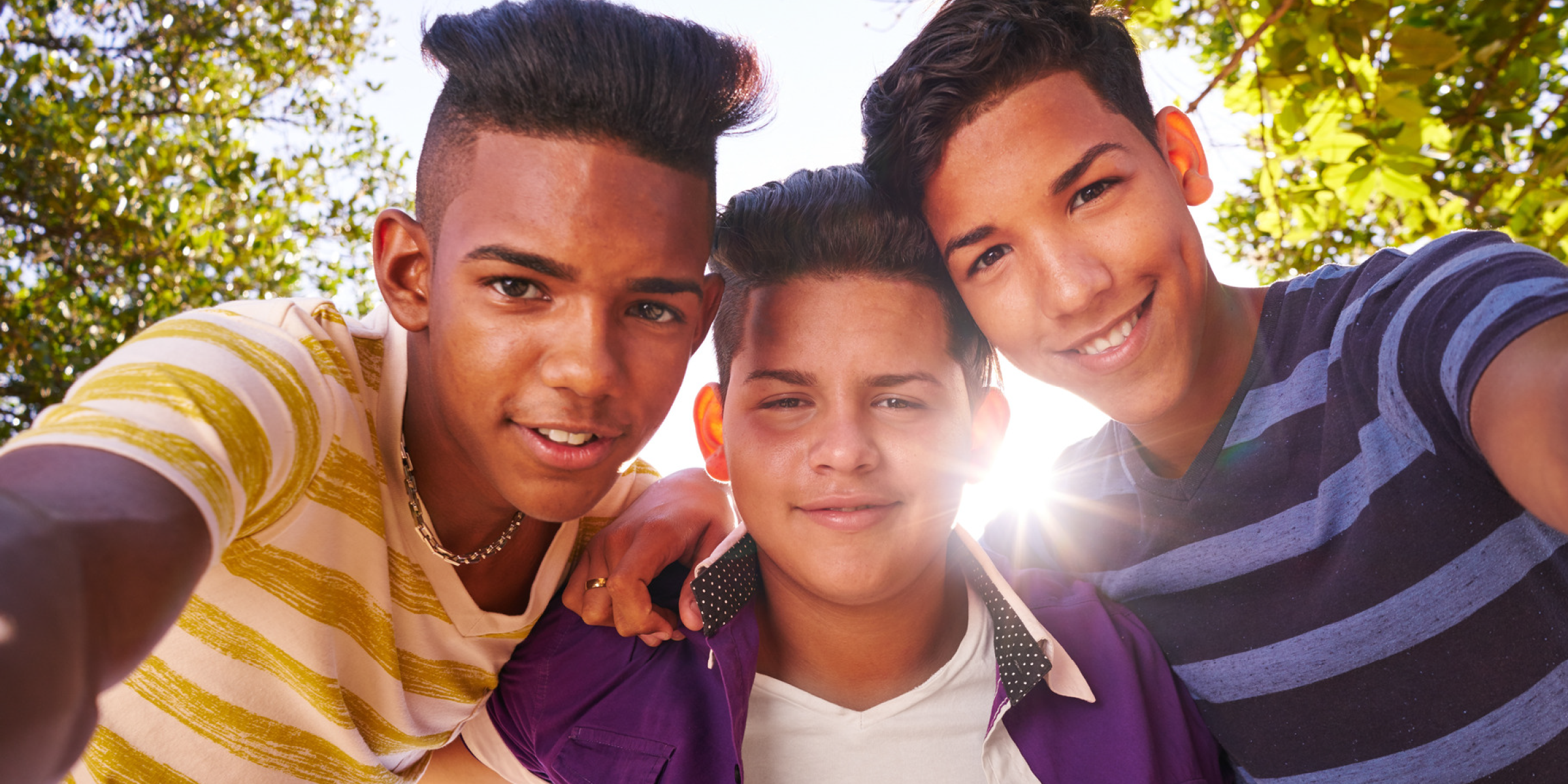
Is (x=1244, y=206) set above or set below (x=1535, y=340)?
above

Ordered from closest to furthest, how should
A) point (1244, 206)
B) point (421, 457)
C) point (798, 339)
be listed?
point (421, 457)
point (798, 339)
point (1244, 206)

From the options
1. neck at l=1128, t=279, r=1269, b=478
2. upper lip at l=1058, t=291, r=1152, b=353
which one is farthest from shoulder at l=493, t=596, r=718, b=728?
neck at l=1128, t=279, r=1269, b=478

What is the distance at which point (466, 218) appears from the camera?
187 centimetres

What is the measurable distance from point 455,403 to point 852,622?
1104mm

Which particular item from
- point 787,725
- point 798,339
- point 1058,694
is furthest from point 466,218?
point 1058,694

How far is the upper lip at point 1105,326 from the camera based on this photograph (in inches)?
79.2

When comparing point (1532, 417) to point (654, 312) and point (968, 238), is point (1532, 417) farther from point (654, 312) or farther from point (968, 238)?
point (654, 312)

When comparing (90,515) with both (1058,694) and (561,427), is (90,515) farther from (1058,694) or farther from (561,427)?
(1058,694)

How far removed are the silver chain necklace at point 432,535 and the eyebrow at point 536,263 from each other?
52 cm

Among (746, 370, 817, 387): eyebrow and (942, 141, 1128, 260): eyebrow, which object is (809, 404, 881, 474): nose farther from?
(942, 141, 1128, 260): eyebrow

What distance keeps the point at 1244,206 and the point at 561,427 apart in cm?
431

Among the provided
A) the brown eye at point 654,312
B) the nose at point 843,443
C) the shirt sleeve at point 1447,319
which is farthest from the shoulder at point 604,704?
the shirt sleeve at point 1447,319

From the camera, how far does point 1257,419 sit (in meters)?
2.02

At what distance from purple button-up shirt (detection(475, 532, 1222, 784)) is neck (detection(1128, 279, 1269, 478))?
17.9 inches
